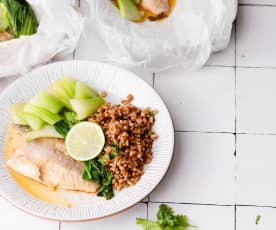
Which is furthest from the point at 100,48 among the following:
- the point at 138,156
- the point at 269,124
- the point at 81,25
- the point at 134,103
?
the point at 269,124

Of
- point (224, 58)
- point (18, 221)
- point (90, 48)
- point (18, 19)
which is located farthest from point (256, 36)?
point (18, 221)

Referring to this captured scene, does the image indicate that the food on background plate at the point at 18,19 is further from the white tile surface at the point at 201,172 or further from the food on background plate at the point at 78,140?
the white tile surface at the point at 201,172

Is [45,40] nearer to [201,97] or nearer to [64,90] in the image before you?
[64,90]

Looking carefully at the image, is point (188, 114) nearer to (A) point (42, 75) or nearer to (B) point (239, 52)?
(B) point (239, 52)

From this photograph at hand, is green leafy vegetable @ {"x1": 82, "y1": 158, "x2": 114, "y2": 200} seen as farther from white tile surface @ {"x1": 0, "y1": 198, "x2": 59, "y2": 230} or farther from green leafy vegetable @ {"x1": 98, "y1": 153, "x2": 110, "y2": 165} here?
white tile surface @ {"x1": 0, "y1": 198, "x2": 59, "y2": 230}

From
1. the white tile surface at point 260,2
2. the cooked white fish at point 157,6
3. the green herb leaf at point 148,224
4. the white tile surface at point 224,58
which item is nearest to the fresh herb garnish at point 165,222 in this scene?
the green herb leaf at point 148,224

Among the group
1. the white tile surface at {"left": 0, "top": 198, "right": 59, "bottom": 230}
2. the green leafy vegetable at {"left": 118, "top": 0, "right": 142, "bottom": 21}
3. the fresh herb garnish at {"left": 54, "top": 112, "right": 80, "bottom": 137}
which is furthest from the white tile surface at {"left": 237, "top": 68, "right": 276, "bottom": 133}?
the white tile surface at {"left": 0, "top": 198, "right": 59, "bottom": 230}
